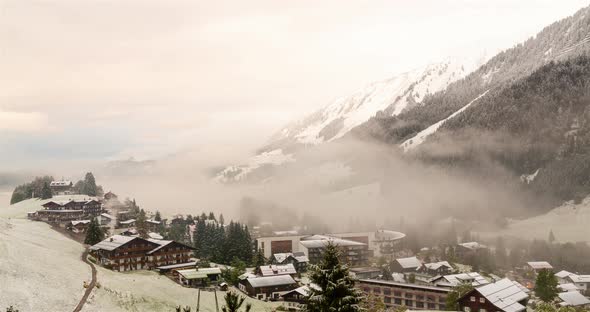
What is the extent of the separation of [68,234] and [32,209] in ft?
161

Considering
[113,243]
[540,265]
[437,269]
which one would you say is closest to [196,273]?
[113,243]

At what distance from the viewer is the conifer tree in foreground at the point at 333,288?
33312 mm

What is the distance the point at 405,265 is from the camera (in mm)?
162375

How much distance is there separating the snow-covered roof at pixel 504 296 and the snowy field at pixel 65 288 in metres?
43.2

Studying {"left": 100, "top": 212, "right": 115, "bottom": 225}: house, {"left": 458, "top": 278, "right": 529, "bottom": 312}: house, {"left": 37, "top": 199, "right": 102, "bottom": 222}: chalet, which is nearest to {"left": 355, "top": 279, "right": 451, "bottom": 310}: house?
{"left": 458, "top": 278, "right": 529, "bottom": 312}: house

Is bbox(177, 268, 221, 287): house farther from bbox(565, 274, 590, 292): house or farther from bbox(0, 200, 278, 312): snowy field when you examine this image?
bbox(565, 274, 590, 292): house

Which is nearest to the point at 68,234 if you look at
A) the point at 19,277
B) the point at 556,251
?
the point at 19,277

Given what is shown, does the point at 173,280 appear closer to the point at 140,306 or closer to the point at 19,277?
the point at 140,306

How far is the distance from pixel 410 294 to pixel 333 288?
94401 mm

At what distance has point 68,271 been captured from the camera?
78.8m

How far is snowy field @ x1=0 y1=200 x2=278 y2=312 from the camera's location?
60.6m

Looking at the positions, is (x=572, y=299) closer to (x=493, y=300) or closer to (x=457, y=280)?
(x=457, y=280)

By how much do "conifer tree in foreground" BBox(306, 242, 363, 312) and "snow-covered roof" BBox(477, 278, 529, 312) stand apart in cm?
7309

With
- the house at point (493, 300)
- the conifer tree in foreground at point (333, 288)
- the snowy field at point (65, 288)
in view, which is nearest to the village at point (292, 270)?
the house at point (493, 300)
